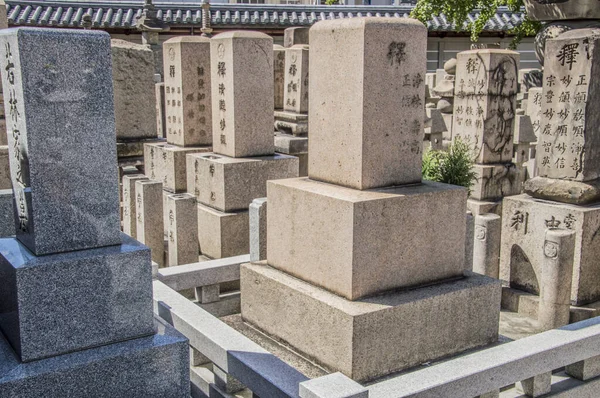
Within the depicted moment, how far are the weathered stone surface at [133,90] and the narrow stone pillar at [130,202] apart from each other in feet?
7.15

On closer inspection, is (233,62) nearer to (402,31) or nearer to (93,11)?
(402,31)

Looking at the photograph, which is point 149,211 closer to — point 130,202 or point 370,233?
point 130,202

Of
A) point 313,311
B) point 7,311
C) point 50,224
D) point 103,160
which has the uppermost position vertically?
point 103,160

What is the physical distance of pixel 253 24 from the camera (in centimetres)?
1731

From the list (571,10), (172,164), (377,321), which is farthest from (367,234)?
A: (571,10)

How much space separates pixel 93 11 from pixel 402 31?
14.6 m

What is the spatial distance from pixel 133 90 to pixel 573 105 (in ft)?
17.5

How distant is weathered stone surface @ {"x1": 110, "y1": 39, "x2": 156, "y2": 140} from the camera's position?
26.9 feet

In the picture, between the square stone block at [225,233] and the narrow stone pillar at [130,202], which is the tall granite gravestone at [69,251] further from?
the narrow stone pillar at [130,202]

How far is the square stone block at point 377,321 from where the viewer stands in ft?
11.6

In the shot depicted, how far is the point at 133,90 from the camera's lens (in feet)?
27.1

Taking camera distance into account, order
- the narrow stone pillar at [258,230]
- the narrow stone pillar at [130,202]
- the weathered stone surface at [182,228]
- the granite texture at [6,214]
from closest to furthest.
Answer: the granite texture at [6,214] < the narrow stone pillar at [258,230] < the weathered stone surface at [182,228] < the narrow stone pillar at [130,202]

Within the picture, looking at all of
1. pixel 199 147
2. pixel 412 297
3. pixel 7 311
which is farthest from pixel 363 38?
pixel 199 147

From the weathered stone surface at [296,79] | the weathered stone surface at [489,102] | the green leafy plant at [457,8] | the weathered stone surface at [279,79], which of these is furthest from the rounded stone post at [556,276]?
the green leafy plant at [457,8]
